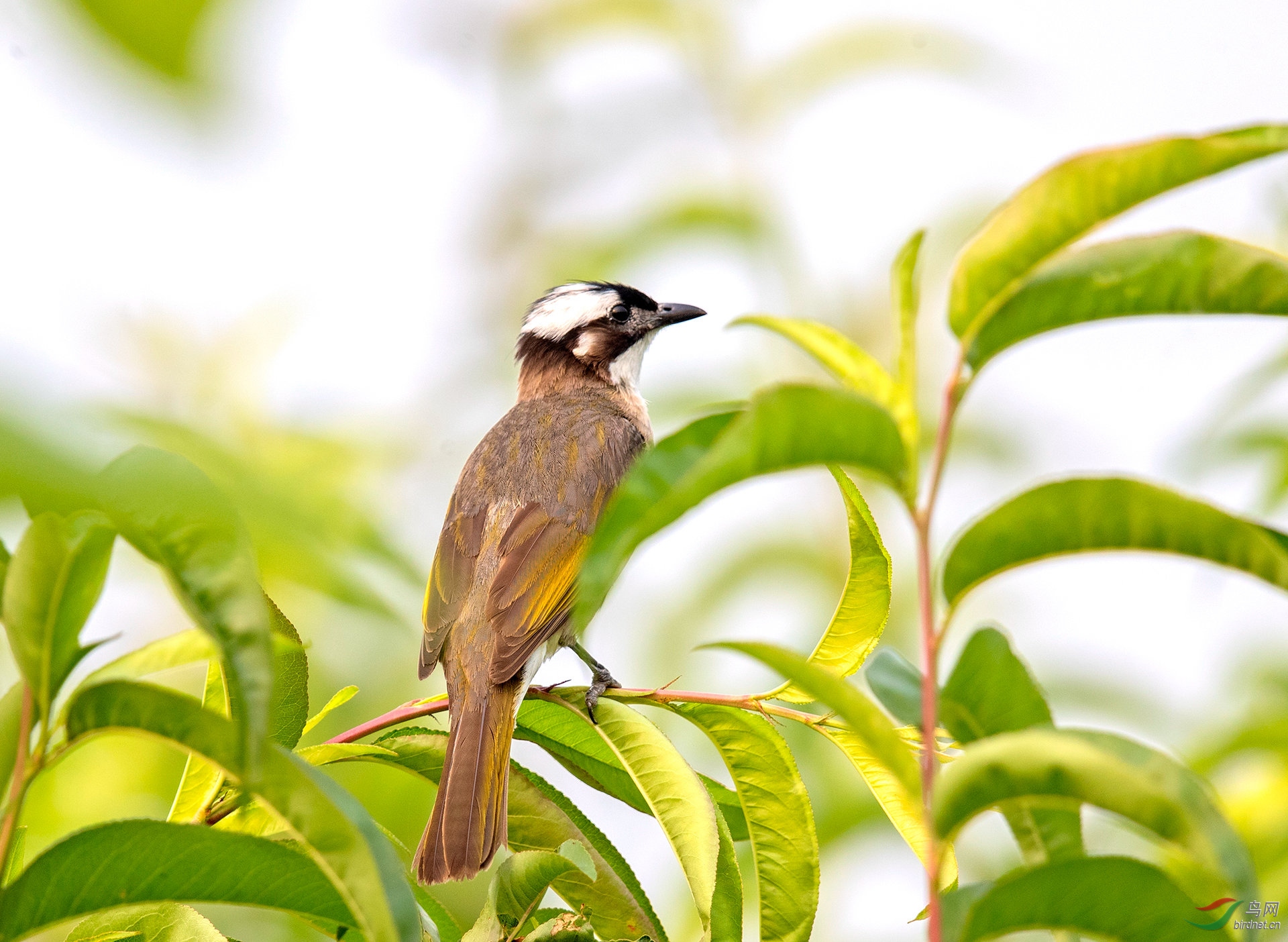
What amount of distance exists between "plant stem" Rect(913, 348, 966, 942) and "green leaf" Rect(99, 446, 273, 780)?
60cm

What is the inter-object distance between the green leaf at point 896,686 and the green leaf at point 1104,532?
0.30 feet

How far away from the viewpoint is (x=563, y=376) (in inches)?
228

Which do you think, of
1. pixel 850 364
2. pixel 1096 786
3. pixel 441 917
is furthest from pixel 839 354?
pixel 441 917

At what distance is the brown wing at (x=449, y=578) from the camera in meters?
3.78

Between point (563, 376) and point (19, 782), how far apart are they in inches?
184

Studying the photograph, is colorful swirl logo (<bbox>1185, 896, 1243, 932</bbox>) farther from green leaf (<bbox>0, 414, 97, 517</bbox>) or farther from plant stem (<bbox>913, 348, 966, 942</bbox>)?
green leaf (<bbox>0, 414, 97, 517</bbox>)

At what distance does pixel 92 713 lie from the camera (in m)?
1.19

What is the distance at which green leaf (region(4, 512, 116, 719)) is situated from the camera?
1162 millimetres

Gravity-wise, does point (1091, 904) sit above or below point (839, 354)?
below

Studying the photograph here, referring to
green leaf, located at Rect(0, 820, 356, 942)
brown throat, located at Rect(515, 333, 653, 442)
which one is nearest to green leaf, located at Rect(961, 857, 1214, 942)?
green leaf, located at Rect(0, 820, 356, 942)

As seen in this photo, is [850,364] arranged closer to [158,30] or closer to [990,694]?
[990,694]

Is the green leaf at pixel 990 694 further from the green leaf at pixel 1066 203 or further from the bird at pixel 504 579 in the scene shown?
the bird at pixel 504 579

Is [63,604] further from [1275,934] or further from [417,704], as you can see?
[1275,934]

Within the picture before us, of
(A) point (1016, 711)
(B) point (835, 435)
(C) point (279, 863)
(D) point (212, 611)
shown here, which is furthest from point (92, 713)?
(A) point (1016, 711)
